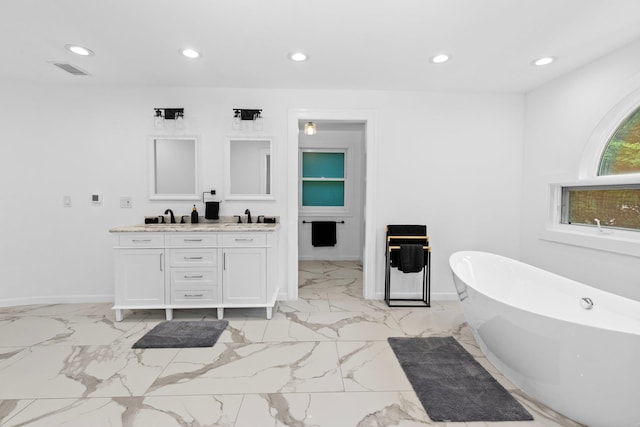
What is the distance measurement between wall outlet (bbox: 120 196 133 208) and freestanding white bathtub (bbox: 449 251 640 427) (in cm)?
326

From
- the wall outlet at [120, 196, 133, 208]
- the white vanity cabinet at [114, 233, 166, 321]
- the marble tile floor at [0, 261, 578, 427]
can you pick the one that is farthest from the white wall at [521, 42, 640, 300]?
the wall outlet at [120, 196, 133, 208]

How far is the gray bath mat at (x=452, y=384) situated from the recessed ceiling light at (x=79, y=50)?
11.0ft

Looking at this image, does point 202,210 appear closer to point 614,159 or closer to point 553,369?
point 553,369

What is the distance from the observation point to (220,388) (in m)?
1.85

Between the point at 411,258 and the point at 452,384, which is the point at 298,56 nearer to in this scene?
the point at 411,258

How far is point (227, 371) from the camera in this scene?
6.65 ft

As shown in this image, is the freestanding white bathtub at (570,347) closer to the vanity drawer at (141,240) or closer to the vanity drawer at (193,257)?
the vanity drawer at (193,257)

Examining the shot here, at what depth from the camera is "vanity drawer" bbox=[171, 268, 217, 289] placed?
2.78m

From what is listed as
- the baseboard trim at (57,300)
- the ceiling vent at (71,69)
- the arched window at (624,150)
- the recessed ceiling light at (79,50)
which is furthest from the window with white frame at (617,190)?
the baseboard trim at (57,300)

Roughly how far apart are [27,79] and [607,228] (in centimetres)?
546

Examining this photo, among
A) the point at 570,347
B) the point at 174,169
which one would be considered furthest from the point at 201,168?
the point at 570,347

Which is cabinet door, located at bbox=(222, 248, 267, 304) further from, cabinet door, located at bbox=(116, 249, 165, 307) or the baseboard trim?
the baseboard trim

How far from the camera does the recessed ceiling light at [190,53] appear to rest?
2.43 metres

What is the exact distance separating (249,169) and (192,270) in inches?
47.3
